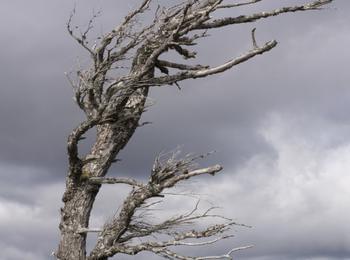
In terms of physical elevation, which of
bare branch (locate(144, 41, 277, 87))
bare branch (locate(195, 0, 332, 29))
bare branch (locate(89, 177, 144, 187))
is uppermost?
bare branch (locate(195, 0, 332, 29))

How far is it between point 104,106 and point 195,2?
297 cm

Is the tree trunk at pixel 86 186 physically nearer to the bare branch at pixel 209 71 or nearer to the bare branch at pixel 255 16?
the bare branch at pixel 209 71

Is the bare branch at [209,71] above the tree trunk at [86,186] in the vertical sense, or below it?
above

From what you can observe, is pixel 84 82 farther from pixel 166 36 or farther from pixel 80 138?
pixel 166 36

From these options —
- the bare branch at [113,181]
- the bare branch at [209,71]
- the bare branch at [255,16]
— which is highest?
the bare branch at [255,16]

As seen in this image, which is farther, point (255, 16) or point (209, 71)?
point (255, 16)

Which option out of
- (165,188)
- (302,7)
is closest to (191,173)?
(165,188)

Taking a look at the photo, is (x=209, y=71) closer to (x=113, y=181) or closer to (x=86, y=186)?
(x=113, y=181)

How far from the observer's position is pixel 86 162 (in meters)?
13.7

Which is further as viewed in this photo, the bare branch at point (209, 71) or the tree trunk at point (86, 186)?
the tree trunk at point (86, 186)

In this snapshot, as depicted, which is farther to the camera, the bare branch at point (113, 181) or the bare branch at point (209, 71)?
the bare branch at point (113, 181)

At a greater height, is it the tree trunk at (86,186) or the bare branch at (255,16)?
the bare branch at (255,16)

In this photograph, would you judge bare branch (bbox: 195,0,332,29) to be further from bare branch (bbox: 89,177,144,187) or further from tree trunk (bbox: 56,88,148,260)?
bare branch (bbox: 89,177,144,187)

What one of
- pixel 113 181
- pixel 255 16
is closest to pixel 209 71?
pixel 255 16
